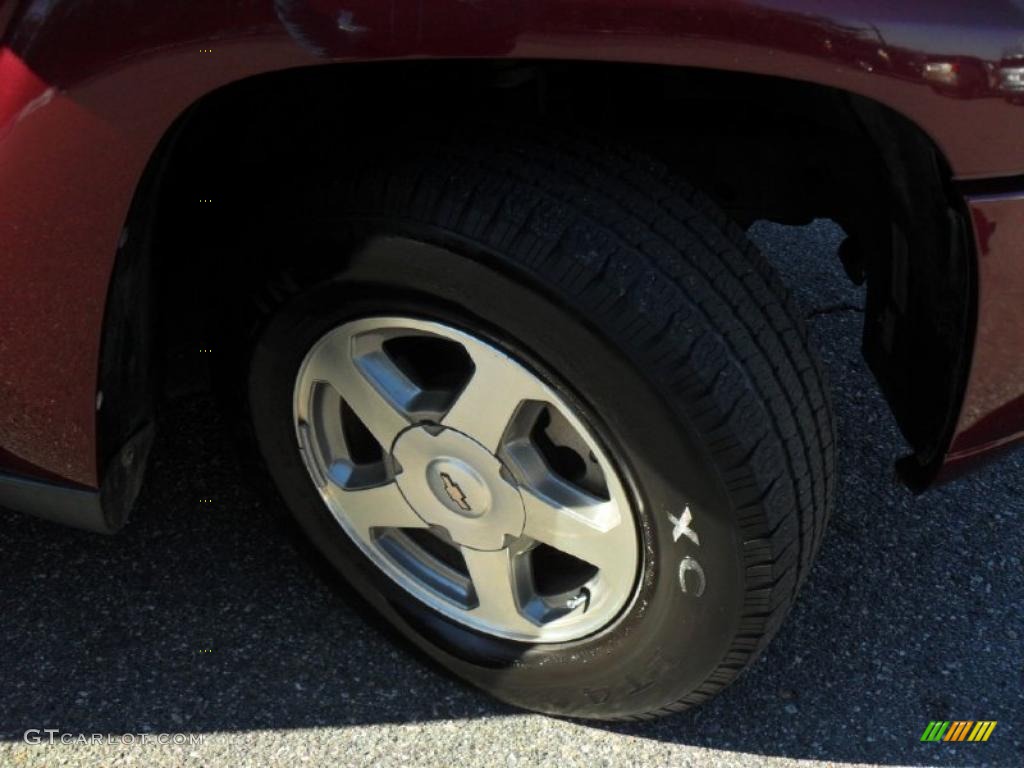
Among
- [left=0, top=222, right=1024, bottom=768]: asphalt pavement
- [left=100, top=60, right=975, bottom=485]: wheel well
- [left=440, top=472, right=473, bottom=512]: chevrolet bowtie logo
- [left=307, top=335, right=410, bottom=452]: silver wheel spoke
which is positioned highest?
[left=100, top=60, right=975, bottom=485]: wheel well

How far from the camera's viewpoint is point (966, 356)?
1408 millimetres

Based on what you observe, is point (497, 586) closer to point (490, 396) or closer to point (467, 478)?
point (467, 478)

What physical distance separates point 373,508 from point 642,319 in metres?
0.64

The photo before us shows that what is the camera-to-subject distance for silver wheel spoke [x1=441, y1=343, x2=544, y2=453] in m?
1.47

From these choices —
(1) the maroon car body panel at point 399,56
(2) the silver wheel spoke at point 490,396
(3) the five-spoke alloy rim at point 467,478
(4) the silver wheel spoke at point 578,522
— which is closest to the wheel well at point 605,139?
(1) the maroon car body panel at point 399,56

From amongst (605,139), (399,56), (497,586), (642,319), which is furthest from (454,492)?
(399,56)

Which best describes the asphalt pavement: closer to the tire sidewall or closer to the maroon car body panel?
the tire sidewall

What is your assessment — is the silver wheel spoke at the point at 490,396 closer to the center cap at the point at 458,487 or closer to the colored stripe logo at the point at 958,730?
the center cap at the point at 458,487

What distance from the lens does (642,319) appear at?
1.36 metres

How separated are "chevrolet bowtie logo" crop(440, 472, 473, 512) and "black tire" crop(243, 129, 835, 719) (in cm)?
27

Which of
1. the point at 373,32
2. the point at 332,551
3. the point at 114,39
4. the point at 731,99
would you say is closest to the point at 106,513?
the point at 332,551

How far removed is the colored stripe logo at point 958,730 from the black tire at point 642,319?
45 cm

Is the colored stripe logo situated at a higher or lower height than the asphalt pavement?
higher

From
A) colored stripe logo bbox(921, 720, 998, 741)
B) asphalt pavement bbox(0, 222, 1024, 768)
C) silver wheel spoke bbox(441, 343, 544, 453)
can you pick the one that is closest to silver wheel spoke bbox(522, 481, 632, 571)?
silver wheel spoke bbox(441, 343, 544, 453)
